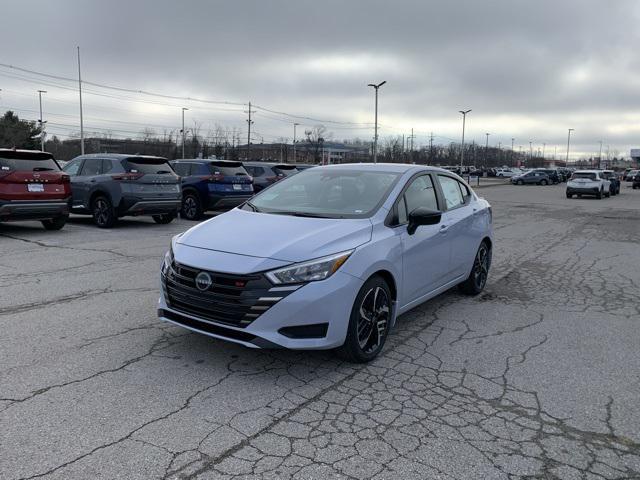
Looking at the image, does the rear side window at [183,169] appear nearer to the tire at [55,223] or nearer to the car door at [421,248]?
the tire at [55,223]

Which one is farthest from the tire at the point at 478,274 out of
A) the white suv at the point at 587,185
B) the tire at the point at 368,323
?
the white suv at the point at 587,185

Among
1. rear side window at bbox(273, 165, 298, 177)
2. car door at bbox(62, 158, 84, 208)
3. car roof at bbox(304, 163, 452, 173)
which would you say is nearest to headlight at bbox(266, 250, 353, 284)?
car roof at bbox(304, 163, 452, 173)

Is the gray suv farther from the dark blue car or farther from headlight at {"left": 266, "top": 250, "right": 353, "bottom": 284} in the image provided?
headlight at {"left": 266, "top": 250, "right": 353, "bottom": 284}

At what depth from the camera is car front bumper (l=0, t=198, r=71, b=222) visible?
10359 mm

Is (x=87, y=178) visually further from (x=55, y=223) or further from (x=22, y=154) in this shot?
(x=22, y=154)

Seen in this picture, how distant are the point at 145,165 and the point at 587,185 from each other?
1098 inches

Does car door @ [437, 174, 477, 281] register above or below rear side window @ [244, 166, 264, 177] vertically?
below

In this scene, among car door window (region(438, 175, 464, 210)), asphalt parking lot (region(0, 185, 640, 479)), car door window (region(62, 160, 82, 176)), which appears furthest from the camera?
car door window (region(62, 160, 82, 176))

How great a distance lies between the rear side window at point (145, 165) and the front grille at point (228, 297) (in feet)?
29.8

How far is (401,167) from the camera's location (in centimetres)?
560

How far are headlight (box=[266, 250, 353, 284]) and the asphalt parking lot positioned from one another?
0.81 metres

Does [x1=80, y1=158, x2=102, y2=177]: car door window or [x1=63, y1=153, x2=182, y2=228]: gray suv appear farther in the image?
[x1=80, y1=158, x2=102, y2=177]: car door window

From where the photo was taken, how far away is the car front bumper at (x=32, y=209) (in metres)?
10.4

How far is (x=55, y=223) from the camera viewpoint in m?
11.8
